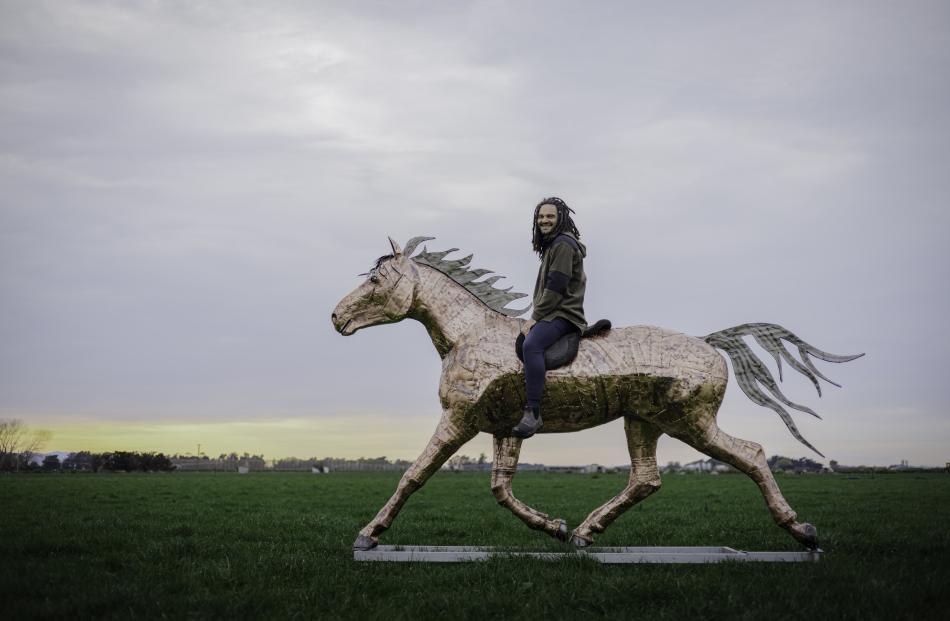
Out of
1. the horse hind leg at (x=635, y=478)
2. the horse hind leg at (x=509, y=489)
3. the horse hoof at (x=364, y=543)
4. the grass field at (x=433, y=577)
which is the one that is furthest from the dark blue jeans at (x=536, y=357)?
the horse hoof at (x=364, y=543)

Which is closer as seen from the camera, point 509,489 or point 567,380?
point 567,380

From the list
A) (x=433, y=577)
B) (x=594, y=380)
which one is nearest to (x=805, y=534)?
(x=594, y=380)

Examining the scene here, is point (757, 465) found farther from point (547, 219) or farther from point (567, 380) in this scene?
point (547, 219)

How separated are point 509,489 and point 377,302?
2210mm

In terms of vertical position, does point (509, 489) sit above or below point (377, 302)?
below

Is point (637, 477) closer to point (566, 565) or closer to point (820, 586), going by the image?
point (566, 565)

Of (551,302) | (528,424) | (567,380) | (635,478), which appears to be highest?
(551,302)

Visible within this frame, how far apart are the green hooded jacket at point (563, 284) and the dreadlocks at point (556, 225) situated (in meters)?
0.17

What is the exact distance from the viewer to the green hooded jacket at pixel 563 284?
689 centimetres

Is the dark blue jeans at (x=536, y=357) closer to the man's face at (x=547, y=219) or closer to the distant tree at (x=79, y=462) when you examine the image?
the man's face at (x=547, y=219)

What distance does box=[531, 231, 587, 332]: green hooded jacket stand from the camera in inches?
271

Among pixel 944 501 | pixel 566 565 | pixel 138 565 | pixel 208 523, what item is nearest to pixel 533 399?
pixel 566 565

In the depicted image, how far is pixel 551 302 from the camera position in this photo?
6914 mm

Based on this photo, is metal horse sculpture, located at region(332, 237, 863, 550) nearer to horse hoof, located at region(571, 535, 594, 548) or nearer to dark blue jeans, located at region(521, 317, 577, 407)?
horse hoof, located at region(571, 535, 594, 548)
